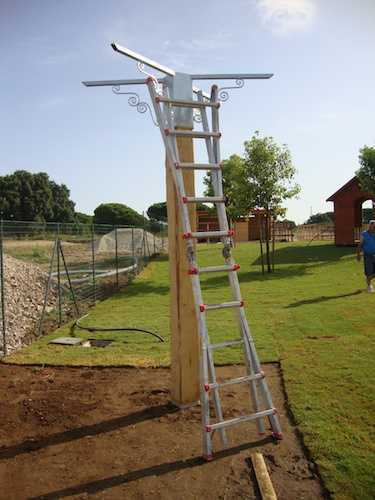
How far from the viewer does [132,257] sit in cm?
1809

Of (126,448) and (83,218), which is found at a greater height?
(83,218)

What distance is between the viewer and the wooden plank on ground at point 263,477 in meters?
3.07

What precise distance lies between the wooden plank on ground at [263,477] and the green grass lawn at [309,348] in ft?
1.39

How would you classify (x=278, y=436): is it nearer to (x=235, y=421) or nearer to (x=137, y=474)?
(x=235, y=421)

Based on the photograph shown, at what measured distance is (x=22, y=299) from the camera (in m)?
10.9

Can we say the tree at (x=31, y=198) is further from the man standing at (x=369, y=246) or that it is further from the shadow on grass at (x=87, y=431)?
the shadow on grass at (x=87, y=431)

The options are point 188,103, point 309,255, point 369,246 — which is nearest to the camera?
point 188,103

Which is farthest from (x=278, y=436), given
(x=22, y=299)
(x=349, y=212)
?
(x=349, y=212)

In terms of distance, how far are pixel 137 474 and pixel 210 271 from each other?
1.87 metres

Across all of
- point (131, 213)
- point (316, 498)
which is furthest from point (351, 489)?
point (131, 213)

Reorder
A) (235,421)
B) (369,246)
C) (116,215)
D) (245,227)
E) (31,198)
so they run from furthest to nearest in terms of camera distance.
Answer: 1. (116,215)
2. (31,198)
3. (245,227)
4. (369,246)
5. (235,421)

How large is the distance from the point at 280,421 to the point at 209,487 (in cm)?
130

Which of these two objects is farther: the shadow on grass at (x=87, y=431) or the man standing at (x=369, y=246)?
the man standing at (x=369, y=246)

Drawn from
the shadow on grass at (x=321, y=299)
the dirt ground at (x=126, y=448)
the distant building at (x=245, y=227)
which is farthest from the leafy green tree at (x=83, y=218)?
the dirt ground at (x=126, y=448)
